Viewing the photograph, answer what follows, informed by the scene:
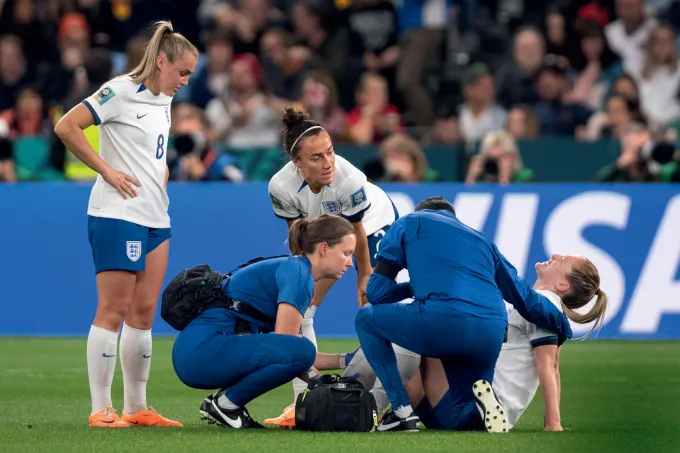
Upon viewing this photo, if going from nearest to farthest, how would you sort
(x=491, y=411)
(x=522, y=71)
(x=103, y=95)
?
(x=491, y=411) → (x=103, y=95) → (x=522, y=71)

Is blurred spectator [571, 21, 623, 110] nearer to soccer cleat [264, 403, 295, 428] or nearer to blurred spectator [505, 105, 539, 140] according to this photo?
blurred spectator [505, 105, 539, 140]

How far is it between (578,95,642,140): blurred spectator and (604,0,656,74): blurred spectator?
1.49m

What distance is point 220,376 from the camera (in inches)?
284

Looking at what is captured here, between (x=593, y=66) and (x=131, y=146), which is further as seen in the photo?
(x=593, y=66)

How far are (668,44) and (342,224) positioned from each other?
366 inches

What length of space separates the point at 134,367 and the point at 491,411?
2041 millimetres

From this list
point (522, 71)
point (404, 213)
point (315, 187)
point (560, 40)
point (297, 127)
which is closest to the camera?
point (297, 127)

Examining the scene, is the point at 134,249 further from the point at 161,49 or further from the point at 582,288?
the point at 582,288

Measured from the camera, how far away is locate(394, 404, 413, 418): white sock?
712cm

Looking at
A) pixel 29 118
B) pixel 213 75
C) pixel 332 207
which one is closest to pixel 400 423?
pixel 332 207

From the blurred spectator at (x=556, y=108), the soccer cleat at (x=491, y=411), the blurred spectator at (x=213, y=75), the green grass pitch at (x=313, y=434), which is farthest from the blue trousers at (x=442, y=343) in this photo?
the blurred spectator at (x=213, y=75)

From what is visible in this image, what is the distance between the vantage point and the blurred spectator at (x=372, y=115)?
14961 millimetres

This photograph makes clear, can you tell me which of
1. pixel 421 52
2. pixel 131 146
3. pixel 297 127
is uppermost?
pixel 297 127

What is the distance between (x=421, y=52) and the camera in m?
16.4
